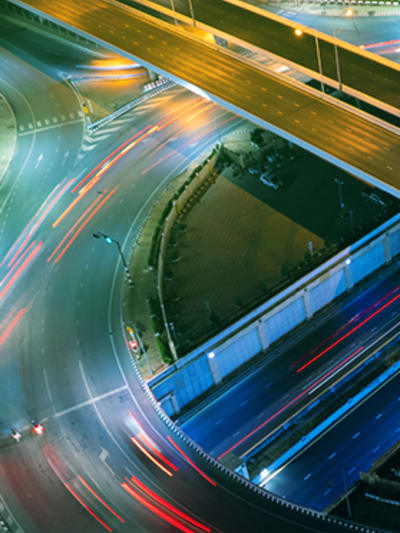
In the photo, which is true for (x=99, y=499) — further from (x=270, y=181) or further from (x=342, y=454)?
(x=270, y=181)

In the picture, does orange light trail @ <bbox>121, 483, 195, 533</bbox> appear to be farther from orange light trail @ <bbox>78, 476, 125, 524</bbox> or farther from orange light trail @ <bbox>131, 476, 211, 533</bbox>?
orange light trail @ <bbox>78, 476, 125, 524</bbox>

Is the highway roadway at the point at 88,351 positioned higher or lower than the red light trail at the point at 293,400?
higher

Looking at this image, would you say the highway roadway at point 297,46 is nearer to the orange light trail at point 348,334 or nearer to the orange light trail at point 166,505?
the orange light trail at point 348,334

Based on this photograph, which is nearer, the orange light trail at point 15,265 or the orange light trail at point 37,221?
the orange light trail at point 15,265

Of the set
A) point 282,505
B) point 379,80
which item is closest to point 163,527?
point 282,505

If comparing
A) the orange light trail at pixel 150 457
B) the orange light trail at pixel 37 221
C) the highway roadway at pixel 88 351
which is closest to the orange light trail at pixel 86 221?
the highway roadway at pixel 88 351

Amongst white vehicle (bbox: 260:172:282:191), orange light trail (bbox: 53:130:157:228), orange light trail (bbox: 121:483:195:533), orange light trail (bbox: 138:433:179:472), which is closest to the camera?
orange light trail (bbox: 121:483:195:533)

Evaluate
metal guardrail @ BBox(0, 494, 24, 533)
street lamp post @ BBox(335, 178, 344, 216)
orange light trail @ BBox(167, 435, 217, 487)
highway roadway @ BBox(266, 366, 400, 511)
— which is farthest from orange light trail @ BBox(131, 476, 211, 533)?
street lamp post @ BBox(335, 178, 344, 216)
